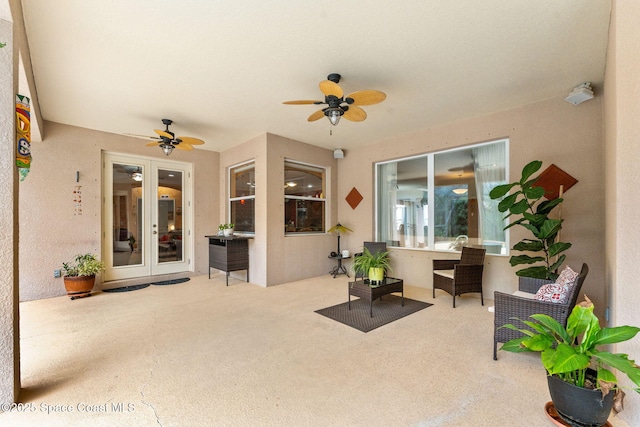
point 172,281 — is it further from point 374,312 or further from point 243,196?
point 374,312

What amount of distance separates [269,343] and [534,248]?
3191 millimetres

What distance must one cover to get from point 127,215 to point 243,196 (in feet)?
7.11

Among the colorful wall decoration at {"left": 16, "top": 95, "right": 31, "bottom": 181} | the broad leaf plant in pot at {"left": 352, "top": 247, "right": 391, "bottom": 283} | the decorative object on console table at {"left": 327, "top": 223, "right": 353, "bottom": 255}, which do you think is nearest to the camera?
the colorful wall decoration at {"left": 16, "top": 95, "right": 31, "bottom": 181}

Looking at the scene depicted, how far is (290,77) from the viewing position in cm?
318

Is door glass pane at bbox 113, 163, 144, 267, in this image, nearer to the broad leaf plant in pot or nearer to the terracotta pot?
the terracotta pot

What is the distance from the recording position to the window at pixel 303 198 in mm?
5758

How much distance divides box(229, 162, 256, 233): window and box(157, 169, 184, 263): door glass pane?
3.51 ft

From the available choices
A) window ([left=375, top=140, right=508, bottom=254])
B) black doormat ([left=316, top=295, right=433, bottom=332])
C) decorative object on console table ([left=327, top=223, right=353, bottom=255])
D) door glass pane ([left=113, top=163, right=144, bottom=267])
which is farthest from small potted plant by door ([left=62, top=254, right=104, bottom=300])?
window ([left=375, top=140, right=508, bottom=254])

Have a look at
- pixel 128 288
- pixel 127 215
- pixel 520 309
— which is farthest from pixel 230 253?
pixel 520 309

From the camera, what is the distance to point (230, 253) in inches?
209

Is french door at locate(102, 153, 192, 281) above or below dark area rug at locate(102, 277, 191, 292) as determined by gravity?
above

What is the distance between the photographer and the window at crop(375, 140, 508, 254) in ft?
14.6

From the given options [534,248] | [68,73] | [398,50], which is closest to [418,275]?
[534,248]

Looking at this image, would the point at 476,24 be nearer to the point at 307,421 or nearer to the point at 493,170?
the point at 493,170
